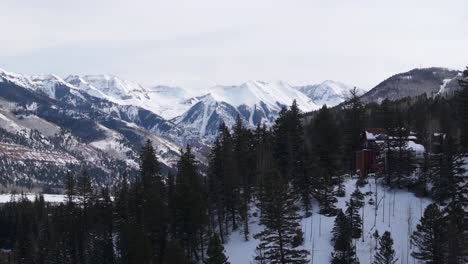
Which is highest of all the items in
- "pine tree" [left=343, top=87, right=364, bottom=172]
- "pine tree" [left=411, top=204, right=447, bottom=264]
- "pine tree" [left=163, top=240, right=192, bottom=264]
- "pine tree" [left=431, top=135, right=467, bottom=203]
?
"pine tree" [left=343, top=87, right=364, bottom=172]

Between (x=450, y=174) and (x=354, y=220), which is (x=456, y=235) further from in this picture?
(x=354, y=220)

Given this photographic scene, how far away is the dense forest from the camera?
61.6 meters

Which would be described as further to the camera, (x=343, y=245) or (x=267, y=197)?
(x=343, y=245)

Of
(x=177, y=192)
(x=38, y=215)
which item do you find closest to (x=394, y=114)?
(x=177, y=192)

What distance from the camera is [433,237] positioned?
63438 mm

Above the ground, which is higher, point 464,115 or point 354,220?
point 464,115

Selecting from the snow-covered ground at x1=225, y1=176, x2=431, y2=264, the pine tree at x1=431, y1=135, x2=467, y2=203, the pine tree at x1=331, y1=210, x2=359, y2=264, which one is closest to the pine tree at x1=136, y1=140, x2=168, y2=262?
the snow-covered ground at x1=225, y1=176, x2=431, y2=264

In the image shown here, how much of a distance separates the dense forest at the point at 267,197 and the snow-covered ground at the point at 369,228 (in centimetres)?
137

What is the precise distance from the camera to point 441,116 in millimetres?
113000

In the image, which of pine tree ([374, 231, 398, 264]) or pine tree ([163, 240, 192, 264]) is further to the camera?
pine tree ([163, 240, 192, 264])

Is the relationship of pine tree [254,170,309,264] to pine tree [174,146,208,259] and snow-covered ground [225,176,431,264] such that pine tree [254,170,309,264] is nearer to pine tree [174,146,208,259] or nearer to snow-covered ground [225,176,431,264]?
snow-covered ground [225,176,431,264]

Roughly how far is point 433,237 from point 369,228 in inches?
517

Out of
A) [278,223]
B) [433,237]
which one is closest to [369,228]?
[433,237]

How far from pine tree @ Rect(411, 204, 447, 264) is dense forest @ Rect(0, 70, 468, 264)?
0.12m
